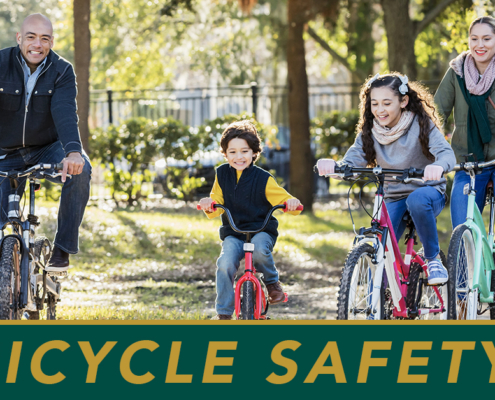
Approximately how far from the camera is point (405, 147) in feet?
16.9

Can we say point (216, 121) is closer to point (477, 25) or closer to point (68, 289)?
point (68, 289)

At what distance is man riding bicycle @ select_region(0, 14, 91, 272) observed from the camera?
17.1ft

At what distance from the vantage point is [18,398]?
12.3 feet

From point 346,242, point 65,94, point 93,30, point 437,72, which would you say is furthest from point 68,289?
point 437,72

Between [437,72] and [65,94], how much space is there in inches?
800

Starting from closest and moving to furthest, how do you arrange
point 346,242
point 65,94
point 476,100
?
point 65,94 < point 476,100 < point 346,242

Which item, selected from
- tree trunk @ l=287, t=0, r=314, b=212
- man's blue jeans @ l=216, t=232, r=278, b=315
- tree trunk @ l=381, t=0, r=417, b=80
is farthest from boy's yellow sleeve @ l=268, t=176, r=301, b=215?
tree trunk @ l=287, t=0, r=314, b=212

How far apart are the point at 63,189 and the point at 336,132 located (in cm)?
1105

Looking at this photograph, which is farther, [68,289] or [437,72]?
[437,72]

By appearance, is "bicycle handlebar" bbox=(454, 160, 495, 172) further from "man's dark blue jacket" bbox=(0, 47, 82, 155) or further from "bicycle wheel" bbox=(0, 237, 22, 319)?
"bicycle wheel" bbox=(0, 237, 22, 319)

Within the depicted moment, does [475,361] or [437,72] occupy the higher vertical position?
→ [437,72]

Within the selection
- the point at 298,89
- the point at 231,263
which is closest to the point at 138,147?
the point at 298,89

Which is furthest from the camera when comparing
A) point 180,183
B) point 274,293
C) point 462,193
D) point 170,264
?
point 180,183

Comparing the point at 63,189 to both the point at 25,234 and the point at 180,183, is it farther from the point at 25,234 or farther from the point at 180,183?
the point at 180,183
